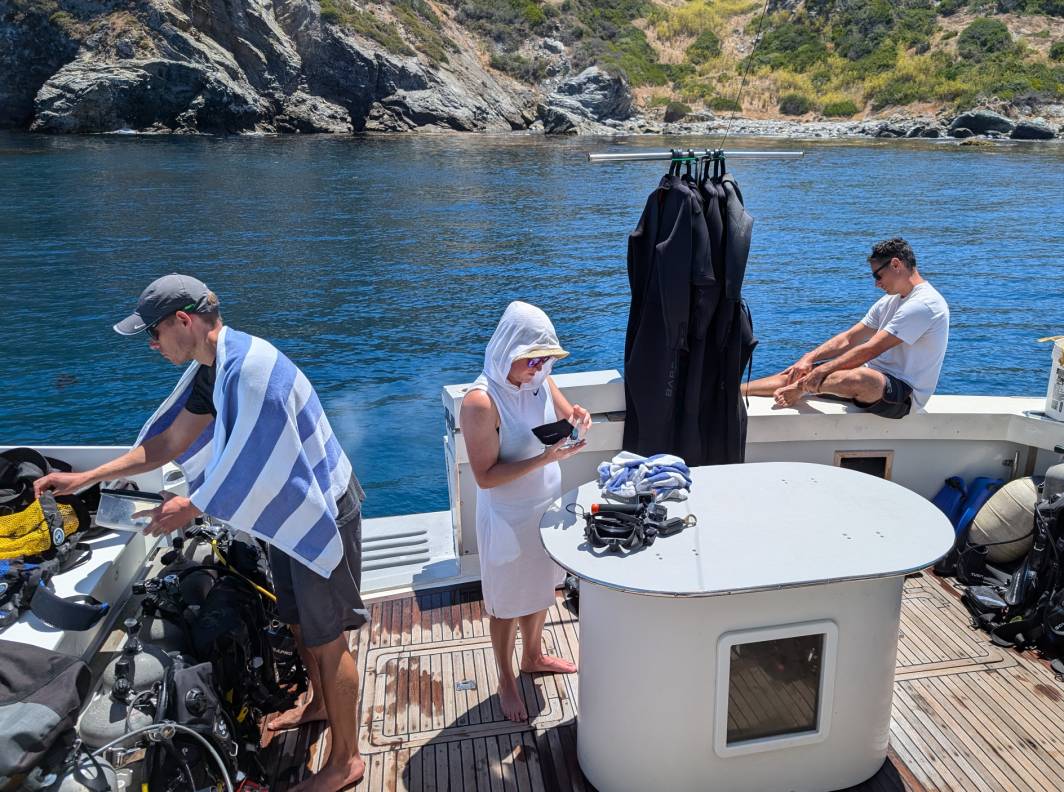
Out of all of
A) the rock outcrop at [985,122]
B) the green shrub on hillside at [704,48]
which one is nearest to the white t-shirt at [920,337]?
the rock outcrop at [985,122]

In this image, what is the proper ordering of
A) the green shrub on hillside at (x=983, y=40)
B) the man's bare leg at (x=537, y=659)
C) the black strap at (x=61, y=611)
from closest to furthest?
the black strap at (x=61, y=611) < the man's bare leg at (x=537, y=659) < the green shrub on hillside at (x=983, y=40)

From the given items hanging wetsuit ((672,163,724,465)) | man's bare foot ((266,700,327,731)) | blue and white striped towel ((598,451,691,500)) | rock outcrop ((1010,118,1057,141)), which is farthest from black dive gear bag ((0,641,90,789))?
rock outcrop ((1010,118,1057,141))

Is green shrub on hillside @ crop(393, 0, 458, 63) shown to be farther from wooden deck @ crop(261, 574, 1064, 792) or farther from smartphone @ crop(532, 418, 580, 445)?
smartphone @ crop(532, 418, 580, 445)

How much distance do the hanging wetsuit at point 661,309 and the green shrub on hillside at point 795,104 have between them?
56.4 meters

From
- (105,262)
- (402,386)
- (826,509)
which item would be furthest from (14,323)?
(826,509)

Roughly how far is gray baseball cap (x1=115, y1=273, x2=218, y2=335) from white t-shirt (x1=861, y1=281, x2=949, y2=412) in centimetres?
313

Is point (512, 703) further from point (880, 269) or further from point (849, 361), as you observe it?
point (880, 269)

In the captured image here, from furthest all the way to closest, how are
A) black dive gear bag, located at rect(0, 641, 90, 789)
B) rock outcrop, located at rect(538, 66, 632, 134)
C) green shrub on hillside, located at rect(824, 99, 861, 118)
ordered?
green shrub on hillside, located at rect(824, 99, 861, 118)
rock outcrop, located at rect(538, 66, 632, 134)
black dive gear bag, located at rect(0, 641, 90, 789)

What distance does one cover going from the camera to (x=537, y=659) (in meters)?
3.15

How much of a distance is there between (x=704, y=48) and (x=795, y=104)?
13800 mm

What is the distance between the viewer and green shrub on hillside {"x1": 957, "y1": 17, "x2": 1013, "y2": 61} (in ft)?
171

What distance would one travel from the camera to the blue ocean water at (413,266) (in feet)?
35.2

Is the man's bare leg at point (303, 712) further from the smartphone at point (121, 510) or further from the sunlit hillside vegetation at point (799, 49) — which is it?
the sunlit hillside vegetation at point (799, 49)

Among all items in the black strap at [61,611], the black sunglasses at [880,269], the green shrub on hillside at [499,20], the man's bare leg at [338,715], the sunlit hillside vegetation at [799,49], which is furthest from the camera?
the green shrub on hillside at [499,20]
